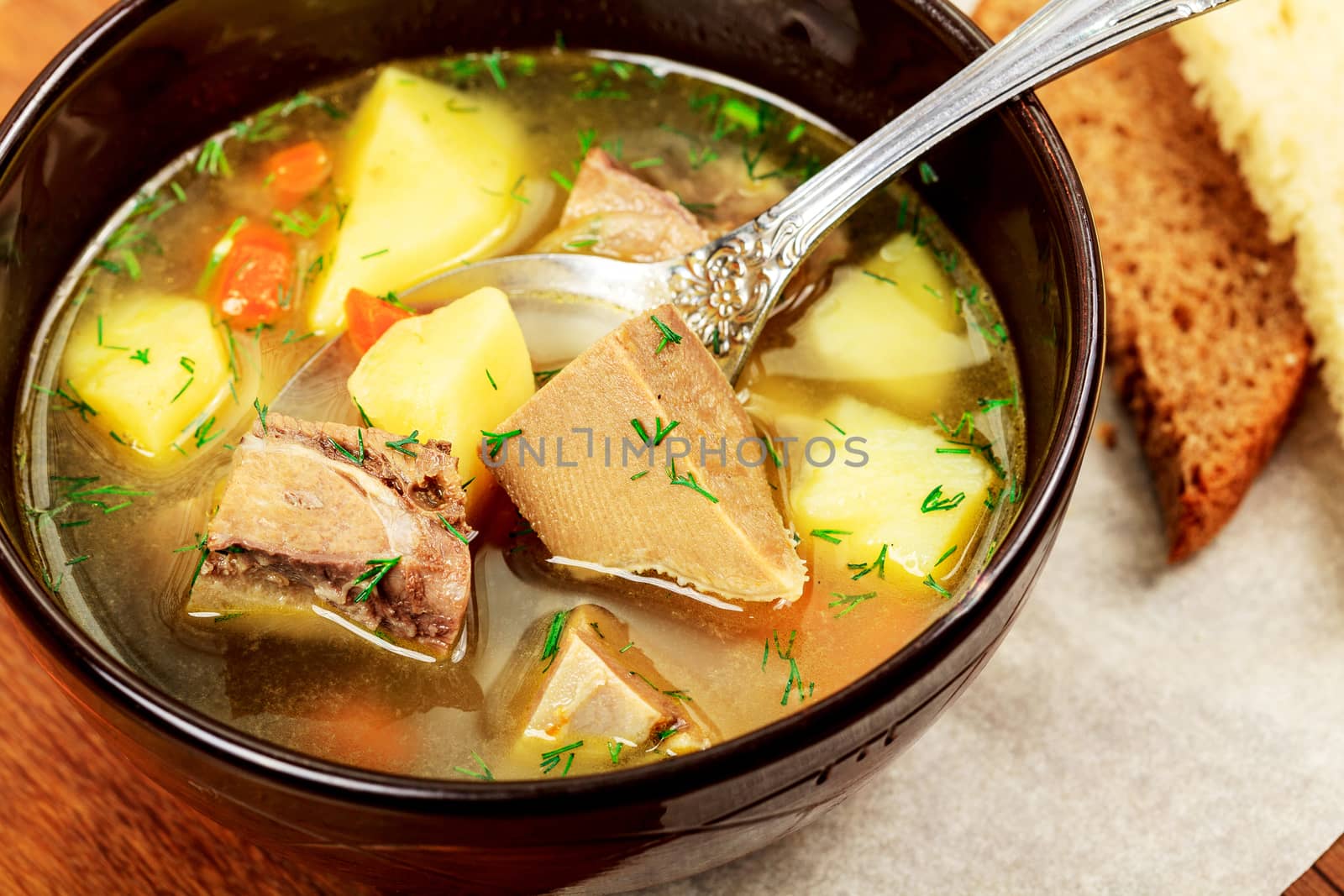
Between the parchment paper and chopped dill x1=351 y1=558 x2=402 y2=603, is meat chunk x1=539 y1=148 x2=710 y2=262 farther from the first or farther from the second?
the parchment paper

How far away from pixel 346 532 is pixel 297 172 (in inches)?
33.7

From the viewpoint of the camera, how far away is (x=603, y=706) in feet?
5.20

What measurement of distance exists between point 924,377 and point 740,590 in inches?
18.7

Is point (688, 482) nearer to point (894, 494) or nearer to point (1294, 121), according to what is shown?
point (894, 494)

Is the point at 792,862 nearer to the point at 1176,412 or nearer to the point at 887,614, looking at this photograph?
the point at 887,614

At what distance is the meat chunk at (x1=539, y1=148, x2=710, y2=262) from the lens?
2.07m

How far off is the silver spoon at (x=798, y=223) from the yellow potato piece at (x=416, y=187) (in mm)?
57

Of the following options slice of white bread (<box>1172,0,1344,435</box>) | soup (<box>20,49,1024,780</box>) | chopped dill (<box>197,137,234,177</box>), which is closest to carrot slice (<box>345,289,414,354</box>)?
soup (<box>20,49,1024,780</box>)

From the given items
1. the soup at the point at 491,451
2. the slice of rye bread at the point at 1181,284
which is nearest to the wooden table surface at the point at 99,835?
the soup at the point at 491,451

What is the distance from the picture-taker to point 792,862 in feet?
6.01

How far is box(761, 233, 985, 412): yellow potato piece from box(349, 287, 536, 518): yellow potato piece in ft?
1.36

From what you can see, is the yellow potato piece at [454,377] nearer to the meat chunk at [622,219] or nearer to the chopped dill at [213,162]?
the meat chunk at [622,219]

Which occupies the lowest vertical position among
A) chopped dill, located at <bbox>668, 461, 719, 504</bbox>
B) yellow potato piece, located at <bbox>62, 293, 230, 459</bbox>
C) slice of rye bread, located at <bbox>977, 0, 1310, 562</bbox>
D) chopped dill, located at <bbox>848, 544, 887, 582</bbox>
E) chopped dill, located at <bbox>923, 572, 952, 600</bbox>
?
slice of rye bread, located at <bbox>977, 0, 1310, 562</bbox>

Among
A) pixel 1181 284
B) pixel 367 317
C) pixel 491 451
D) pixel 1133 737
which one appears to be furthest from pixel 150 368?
pixel 1181 284
